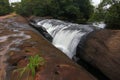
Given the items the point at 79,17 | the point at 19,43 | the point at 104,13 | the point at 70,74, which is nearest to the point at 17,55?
the point at 19,43

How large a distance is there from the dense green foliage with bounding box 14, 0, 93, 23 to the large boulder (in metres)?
13.3

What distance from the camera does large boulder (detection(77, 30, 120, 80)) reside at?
20.6ft

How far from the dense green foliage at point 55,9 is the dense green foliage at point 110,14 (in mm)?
8788

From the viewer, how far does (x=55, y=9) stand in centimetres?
2117

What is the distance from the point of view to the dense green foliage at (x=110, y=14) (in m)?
11.4

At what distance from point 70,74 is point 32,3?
18128 millimetres

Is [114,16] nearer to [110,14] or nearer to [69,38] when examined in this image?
[110,14]

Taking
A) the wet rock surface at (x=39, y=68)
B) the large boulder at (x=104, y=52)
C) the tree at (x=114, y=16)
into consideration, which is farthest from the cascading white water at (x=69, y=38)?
the wet rock surface at (x=39, y=68)

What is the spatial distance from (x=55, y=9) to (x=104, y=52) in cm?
1492

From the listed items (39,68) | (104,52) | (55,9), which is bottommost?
(55,9)

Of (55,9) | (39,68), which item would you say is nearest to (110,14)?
(39,68)

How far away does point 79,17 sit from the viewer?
2083cm

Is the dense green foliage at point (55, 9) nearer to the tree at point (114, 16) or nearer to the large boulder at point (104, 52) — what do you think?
the tree at point (114, 16)

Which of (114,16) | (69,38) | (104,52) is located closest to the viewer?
(104,52)
